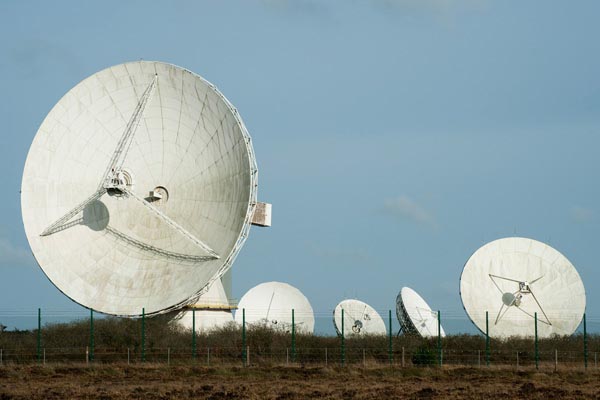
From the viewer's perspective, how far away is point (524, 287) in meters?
55.7

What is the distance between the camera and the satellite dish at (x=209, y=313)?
162ft

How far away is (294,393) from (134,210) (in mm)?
19946

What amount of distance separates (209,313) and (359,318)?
19.2 m

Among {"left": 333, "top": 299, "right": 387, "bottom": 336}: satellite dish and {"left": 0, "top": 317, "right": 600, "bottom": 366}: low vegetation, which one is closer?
{"left": 0, "top": 317, "right": 600, "bottom": 366}: low vegetation

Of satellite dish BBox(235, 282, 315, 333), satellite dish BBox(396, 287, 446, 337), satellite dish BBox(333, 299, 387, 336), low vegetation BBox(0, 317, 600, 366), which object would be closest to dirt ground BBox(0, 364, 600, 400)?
low vegetation BBox(0, 317, 600, 366)

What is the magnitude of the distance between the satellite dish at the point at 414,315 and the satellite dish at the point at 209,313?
38.6 ft

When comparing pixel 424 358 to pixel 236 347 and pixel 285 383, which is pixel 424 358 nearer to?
pixel 236 347

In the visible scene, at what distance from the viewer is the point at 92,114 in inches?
1813

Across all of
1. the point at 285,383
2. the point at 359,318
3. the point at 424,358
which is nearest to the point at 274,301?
the point at 359,318

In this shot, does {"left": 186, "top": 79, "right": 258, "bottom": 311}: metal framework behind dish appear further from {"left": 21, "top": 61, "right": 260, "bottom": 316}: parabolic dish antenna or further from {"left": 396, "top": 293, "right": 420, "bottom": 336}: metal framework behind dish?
{"left": 396, "top": 293, "right": 420, "bottom": 336}: metal framework behind dish

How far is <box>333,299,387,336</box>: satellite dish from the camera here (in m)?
66.9

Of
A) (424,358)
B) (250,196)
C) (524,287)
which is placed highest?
(250,196)

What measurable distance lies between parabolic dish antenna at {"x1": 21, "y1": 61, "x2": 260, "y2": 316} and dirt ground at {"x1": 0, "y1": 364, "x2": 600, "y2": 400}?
6864mm

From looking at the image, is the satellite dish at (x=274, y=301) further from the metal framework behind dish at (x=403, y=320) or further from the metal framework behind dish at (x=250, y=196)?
the metal framework behind dish at (x=250, y=196)
